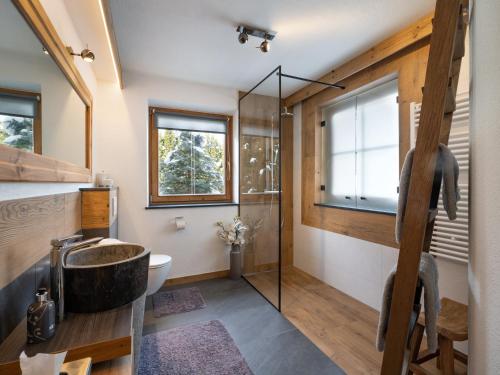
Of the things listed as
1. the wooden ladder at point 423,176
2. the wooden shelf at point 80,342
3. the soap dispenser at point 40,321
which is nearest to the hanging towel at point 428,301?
the wooden ladder at point 423,176

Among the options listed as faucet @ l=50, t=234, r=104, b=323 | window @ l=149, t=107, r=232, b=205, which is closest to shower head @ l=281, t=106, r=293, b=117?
window @ l=149, t=107, r=232, b=205

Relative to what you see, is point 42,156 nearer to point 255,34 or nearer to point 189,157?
point 255,34

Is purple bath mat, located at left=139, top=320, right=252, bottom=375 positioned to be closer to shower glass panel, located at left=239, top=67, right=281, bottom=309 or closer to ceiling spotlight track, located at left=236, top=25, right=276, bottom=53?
shower glass panel, located at left=239, top=67, right=281, bottom=309

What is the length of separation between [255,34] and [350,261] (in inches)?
92.9

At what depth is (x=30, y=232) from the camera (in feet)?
3.23

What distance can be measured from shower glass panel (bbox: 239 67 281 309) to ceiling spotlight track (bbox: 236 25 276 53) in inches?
20.6

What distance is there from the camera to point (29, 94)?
36.9 inches

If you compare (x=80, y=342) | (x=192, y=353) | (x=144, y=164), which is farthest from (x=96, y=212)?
(x=80, y=342)

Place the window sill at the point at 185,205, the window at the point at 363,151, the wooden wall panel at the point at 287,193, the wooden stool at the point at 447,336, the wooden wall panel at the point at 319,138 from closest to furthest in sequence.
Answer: the wooden stool at the point at 447,336 → the wooden wall panel at the point at 319,138 → the window at the point at 363,151 → the window sill at the point at 185,205 → the wooden wall panel at the point at 287,193

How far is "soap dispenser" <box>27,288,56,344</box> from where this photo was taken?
29.3 inches

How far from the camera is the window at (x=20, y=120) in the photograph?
78cm

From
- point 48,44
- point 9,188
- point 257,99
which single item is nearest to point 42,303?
point 9,188

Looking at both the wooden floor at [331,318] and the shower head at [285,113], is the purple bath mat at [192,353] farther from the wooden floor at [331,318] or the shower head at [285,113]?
the shower head at [285,113]

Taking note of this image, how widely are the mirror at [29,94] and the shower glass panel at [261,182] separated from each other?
1847 mm
